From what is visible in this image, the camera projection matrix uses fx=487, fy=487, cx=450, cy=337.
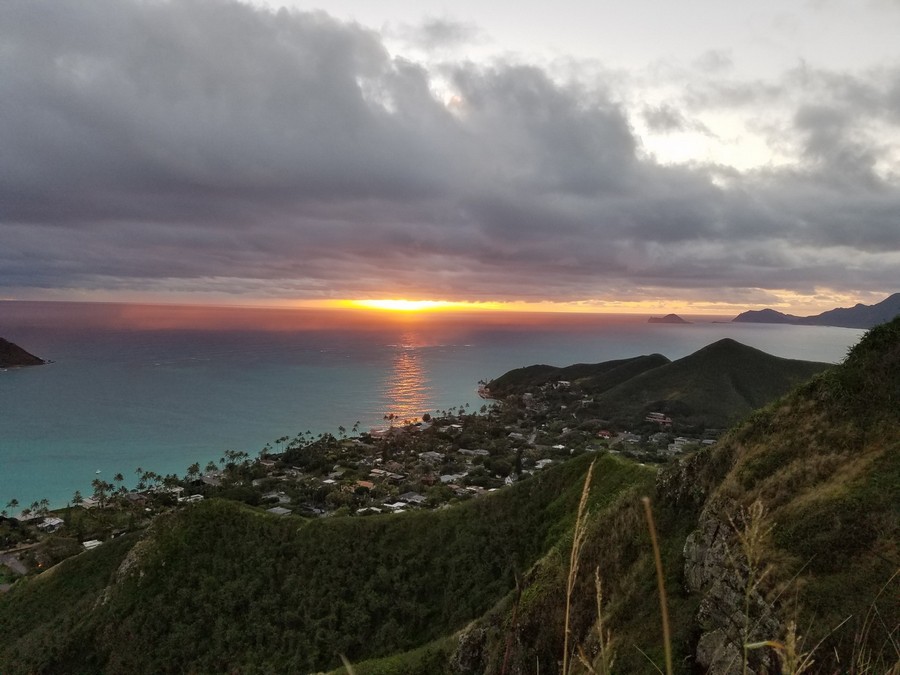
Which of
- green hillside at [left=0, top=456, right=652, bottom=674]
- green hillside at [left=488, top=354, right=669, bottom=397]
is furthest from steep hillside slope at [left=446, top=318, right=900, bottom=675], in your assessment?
green hillside at [left=488, top=354, right=669, bottom=397]

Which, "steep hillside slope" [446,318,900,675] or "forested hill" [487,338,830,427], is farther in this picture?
"forested hill" [487,338,830,427]

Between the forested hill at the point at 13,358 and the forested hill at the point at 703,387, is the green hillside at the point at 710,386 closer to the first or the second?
the forested hill at the point at 703,387

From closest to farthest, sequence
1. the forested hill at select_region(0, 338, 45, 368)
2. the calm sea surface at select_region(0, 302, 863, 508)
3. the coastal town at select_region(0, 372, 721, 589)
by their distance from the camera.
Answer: the coastal town at select_region(0, 372, 721, 589)
the calm sea surface at select_region(0, 302, 863, 508)
the forested hill at select_region(0, 338, 45, 368)

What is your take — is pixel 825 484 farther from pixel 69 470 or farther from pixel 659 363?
pixel 659 363

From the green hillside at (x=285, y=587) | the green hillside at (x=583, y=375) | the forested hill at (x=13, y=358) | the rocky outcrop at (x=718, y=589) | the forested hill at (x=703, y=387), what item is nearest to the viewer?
the rocky outcrop at (x=718, y=589)

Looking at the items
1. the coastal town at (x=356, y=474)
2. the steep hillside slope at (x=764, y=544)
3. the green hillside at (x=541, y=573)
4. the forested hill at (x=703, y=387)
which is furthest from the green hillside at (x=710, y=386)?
the steep hillside slope at (x=764, y=544)

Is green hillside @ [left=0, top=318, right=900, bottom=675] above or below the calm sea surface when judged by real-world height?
above

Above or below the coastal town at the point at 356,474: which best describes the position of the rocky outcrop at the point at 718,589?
above

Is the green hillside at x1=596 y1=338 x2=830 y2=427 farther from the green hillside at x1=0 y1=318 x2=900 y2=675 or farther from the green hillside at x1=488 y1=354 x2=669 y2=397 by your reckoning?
the green hillside at x1=0 y1=318 x2=900 y2=675
